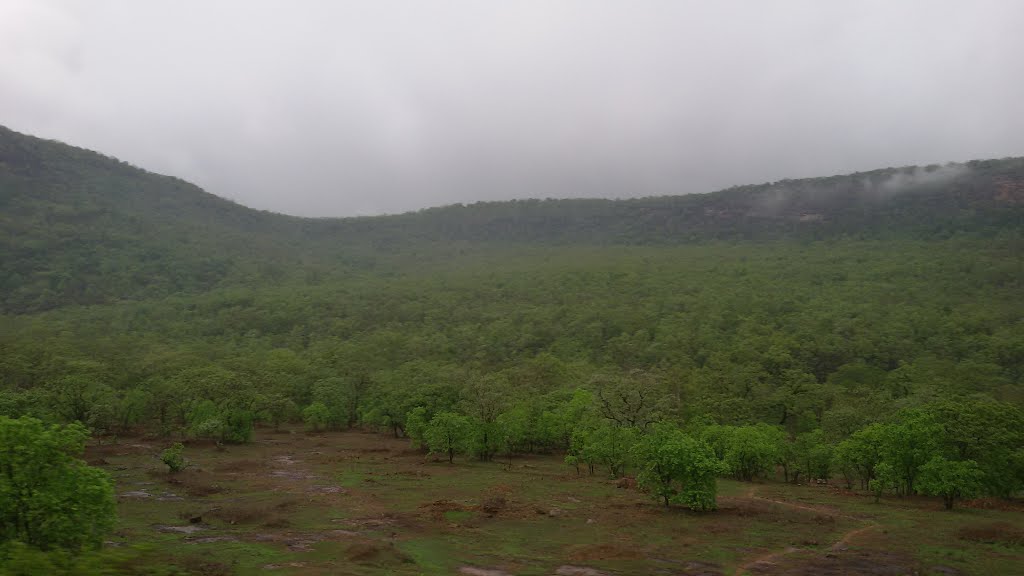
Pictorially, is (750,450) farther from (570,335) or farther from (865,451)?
(570,335)

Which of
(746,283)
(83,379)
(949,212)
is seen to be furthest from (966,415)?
(949,212)

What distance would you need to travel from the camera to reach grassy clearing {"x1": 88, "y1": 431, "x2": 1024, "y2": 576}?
927 inches

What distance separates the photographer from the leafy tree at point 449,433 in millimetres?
50128

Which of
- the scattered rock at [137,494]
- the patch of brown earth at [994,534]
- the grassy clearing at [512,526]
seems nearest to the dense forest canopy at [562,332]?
the grassy clearing at [512,526]

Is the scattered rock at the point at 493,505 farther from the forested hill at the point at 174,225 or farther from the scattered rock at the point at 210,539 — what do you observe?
the forested hill at the point at 174,225

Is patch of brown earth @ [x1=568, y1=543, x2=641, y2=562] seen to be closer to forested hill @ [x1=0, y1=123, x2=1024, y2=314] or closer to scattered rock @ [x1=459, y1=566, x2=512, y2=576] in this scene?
scattered rock @ [x1=459, y1=566, x2=512, y2=576]

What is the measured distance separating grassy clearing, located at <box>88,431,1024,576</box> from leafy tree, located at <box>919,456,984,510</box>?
47.2 inches

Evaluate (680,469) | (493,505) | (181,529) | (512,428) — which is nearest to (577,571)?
(493,505)

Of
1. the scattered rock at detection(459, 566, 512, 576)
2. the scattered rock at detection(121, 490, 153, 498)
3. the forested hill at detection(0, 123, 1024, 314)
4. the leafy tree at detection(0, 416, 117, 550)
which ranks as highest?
the forested hill at detection(0, 123, 1024, 314)

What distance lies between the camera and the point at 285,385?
7919 centimetres

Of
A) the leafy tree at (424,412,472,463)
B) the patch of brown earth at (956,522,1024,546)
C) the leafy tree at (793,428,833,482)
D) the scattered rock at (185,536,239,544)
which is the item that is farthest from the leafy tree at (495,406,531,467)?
the patch of brown earth at (956,522,1024,546)

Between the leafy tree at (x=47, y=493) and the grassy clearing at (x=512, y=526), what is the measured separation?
409 cm

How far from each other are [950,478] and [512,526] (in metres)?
25.9

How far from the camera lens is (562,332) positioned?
112m
